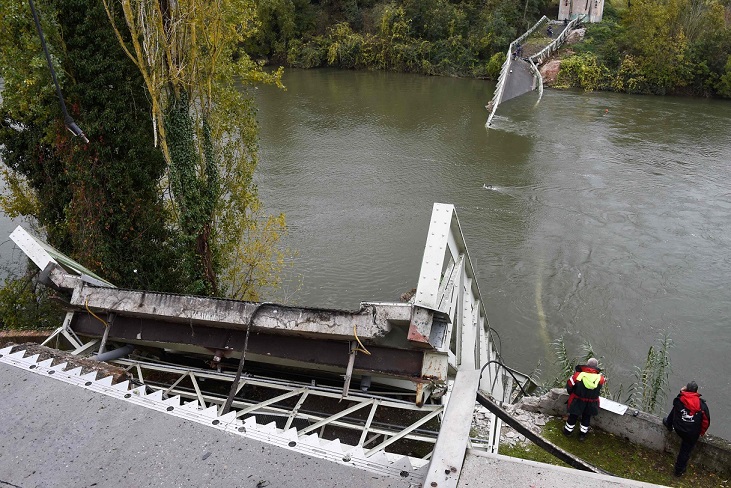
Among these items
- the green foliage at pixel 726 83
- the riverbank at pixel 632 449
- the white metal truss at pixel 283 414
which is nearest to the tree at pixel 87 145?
the white metal truss at pixel 283 414

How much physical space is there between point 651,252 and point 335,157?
1194 cm

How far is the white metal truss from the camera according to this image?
341 centimetres

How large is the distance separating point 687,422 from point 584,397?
95 cm

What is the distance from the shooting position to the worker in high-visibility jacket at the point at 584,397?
5.85 metres

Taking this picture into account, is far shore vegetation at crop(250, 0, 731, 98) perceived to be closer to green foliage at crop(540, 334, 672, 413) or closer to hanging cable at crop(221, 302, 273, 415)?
green foliage at crop(540, 334, 672, 413)

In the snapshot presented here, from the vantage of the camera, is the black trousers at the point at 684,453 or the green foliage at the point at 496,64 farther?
the green foliage at the point at 496,64

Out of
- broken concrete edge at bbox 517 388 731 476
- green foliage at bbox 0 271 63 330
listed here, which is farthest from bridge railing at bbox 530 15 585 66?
green foliage at bbox 0 271 63 330

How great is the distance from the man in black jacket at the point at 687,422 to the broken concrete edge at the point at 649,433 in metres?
0.13

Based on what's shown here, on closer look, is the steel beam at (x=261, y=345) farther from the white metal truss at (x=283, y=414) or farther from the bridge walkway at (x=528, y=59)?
the bridge walkway at (x=528, y=59)

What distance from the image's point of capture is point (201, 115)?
9367 millimetres

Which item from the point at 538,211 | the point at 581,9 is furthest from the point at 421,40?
the point at 538,211

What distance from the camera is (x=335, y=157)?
2209 cm

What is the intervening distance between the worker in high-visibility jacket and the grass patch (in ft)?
0.45

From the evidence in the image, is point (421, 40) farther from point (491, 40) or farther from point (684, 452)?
point (684, 452)
